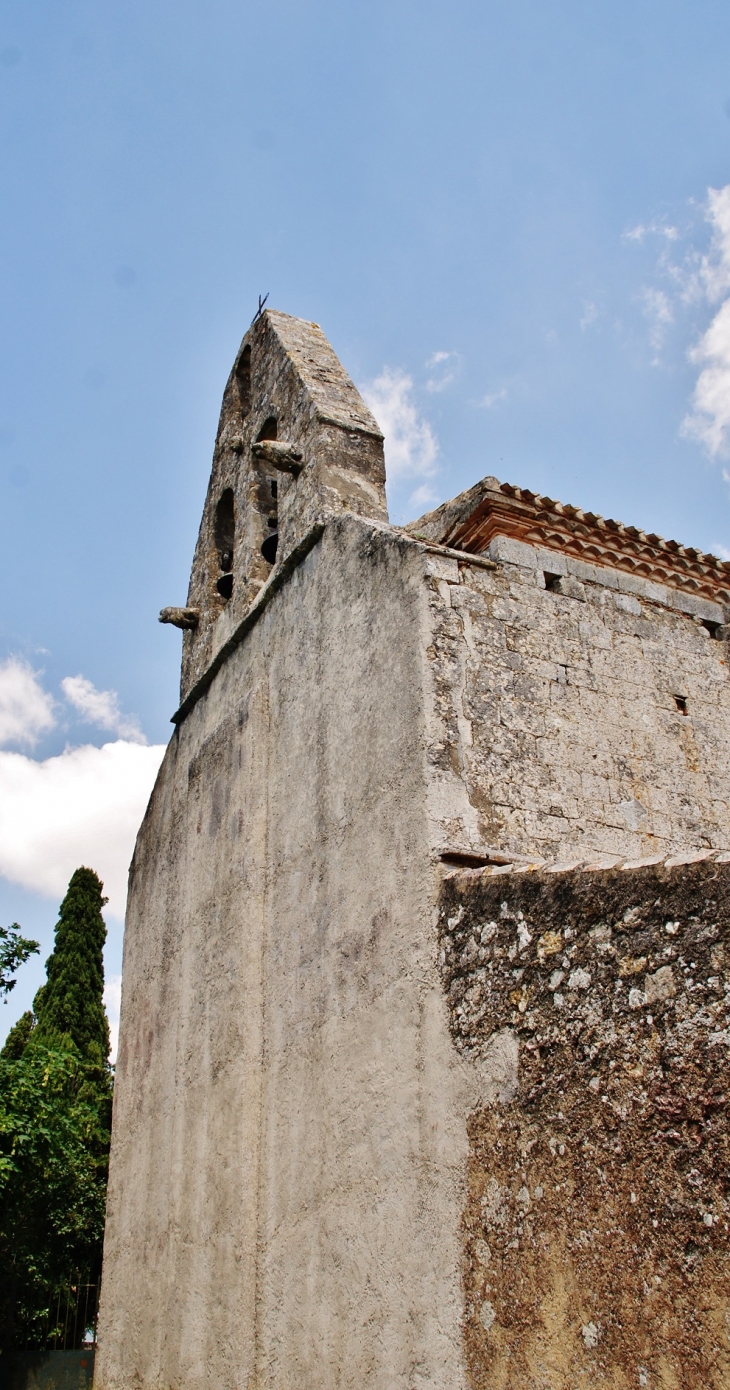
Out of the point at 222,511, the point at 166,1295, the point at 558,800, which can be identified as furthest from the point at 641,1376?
the point at 222,511

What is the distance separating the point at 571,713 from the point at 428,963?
1.69 m

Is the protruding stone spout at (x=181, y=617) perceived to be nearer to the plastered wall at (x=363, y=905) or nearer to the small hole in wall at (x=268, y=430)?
the small hole in wall at (x=268, y=430)

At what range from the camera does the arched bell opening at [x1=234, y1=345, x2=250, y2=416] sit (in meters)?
9.39

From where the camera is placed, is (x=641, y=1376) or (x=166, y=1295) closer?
(x=641, y=1376)

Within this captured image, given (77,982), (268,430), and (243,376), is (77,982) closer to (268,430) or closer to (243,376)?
(243,376)

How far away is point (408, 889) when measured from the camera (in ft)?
15.1

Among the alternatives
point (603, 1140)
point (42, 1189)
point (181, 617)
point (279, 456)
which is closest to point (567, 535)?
point (279, 456)

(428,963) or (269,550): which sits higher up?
(269,550)

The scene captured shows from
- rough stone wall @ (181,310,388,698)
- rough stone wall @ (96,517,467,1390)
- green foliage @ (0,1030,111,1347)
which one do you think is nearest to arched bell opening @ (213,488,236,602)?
rough stone wall @ (181,310,388,698)

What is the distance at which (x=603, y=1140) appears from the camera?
10.9 feet

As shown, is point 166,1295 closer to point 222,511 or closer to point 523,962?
point 523,962

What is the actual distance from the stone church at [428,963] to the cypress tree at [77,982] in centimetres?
895

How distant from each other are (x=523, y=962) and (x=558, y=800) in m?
1.36

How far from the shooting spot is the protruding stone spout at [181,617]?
905 centimetres
